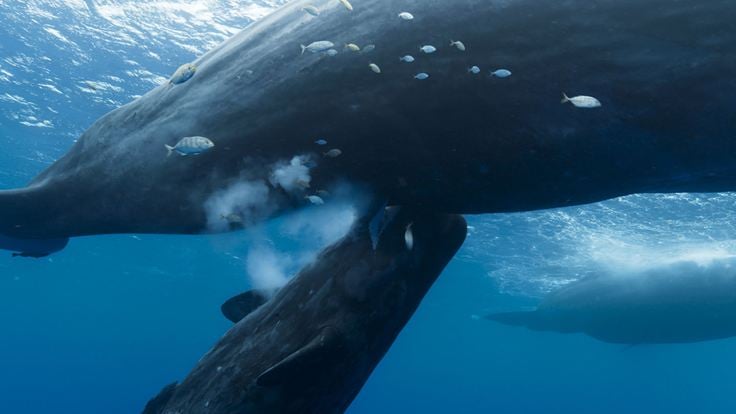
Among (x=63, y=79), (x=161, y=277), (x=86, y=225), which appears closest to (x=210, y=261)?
(x=161, y=277)

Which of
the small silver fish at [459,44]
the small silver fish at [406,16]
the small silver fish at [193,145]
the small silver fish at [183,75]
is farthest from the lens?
the small silver fish at [183,75]

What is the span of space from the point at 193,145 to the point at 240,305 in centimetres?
171

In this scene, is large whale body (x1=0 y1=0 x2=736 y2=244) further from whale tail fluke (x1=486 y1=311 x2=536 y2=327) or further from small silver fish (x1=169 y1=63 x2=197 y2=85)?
whale tail fluke (x1=486 y1=311 x2=536 y2=327)

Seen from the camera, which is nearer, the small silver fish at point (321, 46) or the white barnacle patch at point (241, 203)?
the small silver fish at point (321, 46)

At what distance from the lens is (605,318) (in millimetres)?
23812

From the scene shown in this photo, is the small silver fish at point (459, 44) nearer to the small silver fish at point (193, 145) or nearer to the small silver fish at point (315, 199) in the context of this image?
the small silver fish at point (315, 199)

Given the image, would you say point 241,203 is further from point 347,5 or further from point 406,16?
point 406,16

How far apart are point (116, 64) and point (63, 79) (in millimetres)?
3306

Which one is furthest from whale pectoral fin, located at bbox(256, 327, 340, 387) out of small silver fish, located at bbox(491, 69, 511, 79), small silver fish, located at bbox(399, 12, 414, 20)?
small silver fish, located at bbox(399, 12, 414, 20)

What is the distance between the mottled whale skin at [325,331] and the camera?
347 cm

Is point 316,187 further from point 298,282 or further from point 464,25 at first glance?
point 464,25

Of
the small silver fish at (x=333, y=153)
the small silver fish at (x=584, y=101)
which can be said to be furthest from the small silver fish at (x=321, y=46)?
the small silver fish at (x=584, y=101)

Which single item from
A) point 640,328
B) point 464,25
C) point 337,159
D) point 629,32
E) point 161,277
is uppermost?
point 464,25

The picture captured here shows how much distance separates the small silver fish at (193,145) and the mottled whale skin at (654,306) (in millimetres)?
21498
